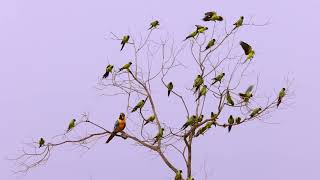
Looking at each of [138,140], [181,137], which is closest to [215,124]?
[181,137]

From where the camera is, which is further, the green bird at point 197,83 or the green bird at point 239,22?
the green bird at point 239,22

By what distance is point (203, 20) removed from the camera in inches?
451

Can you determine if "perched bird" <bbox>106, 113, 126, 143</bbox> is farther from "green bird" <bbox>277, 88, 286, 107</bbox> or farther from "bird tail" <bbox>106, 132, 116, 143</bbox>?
"green bird" <bbox>277, 88, 286, 107</bbox>

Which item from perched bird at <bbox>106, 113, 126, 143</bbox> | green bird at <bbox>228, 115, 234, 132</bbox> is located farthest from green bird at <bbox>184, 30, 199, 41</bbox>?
perched bird at <bbox>106, 113, 126, 143</bbox>

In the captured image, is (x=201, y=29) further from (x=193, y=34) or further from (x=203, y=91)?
(x=203, y=91)

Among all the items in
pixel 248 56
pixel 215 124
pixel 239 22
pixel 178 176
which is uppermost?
pixel 239 22

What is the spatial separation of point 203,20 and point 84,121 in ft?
8.72

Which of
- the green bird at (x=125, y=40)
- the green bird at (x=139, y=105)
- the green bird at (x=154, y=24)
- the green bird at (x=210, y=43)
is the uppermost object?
the green bird at (x=154, y=24)

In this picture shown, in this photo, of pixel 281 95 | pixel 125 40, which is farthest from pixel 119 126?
pixel 281 95

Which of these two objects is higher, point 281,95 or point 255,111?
point 281,95

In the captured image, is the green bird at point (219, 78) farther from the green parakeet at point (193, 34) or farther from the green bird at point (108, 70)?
the green bird at point (108, 70)

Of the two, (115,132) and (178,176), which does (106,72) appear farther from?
(178,176)

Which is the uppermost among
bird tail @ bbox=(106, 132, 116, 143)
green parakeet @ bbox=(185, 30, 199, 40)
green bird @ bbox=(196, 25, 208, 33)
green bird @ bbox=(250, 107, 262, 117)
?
green bird @ bbox=(196, 25, 208, 33)

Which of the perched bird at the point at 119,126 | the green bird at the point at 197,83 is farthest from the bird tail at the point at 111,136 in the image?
the green bird at the point at 197,83
